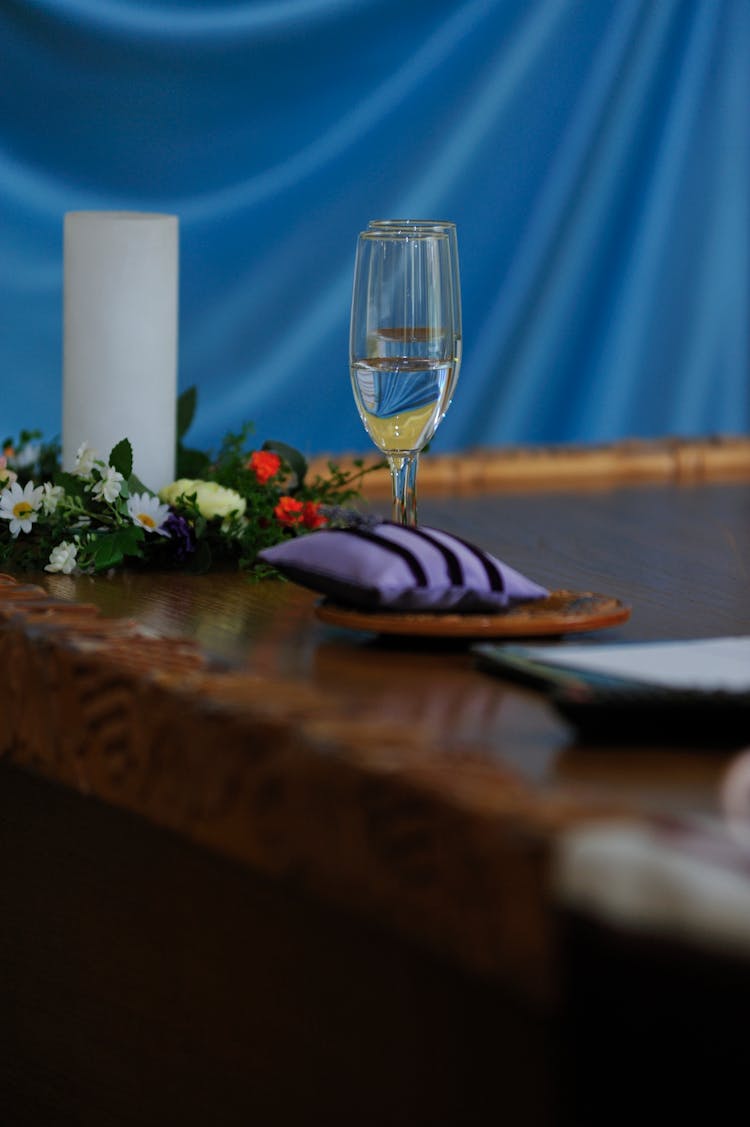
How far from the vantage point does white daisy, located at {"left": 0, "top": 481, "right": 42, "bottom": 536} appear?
111cm

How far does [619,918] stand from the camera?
1.64 feet

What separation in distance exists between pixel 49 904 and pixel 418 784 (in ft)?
1.63

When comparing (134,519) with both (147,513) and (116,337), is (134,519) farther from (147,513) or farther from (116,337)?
(116,337)

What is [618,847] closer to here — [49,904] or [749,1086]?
[749,1086]

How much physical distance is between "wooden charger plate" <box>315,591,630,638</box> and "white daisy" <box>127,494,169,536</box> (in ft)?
0.80

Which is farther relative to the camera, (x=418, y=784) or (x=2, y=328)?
(x=2, y=328)

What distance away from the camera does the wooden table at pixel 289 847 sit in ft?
1.88

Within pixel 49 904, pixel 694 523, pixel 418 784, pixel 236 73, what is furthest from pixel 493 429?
pixel 418 784

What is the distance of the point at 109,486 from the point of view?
111 centimetres

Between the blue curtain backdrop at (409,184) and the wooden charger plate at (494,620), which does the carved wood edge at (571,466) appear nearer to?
the blue curtain backdrop at (409,184)

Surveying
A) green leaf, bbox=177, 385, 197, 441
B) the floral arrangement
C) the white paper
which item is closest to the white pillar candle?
the floral arrangement

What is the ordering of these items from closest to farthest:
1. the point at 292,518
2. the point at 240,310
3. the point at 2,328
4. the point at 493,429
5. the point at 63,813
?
the point at 63,813 → the point at 292,518 → the point at 2,328 → the point at 240,310 → the point at 493,429

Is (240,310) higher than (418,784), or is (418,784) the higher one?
(240,310)

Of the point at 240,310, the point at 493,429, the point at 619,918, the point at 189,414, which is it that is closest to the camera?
the point at 619,918
